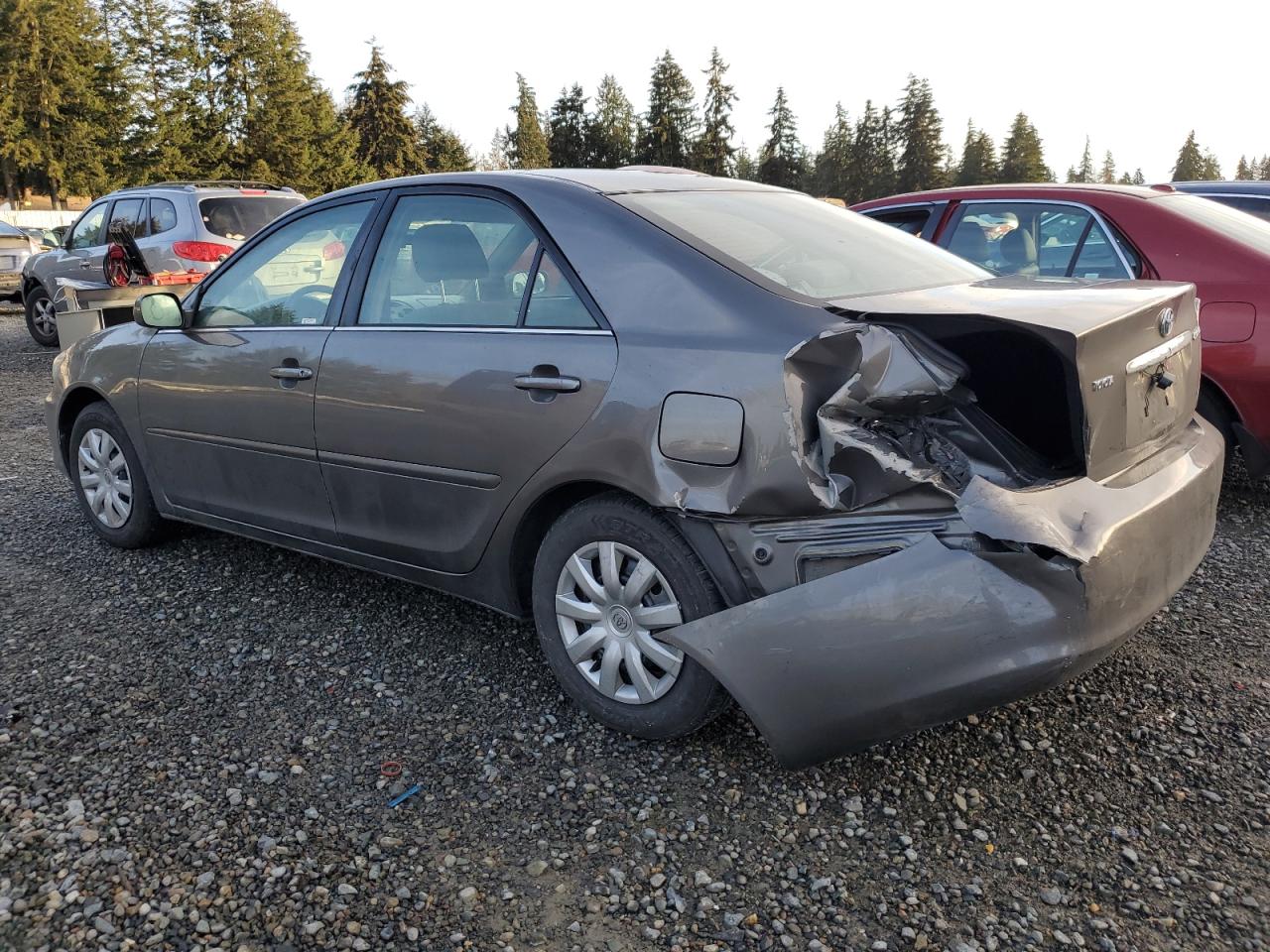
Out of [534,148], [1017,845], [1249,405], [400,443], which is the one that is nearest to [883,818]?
[1017,845]

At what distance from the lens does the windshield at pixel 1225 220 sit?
4.79m

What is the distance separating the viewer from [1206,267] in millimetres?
4688

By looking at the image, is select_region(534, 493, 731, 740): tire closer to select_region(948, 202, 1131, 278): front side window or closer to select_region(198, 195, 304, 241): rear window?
select_region(948, 202, 1131, 278): front side window

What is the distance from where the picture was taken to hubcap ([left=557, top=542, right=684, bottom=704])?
280 centimetres

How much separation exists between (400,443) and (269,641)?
1.03m

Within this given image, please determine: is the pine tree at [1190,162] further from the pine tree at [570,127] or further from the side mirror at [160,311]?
the side mirror at [160,311]

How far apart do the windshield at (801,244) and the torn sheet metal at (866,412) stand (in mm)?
295

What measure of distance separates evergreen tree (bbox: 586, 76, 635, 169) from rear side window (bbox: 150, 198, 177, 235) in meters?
75.5

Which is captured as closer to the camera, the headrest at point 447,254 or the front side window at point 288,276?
the headrest at point 447,254

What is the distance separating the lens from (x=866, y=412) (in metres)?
2.44

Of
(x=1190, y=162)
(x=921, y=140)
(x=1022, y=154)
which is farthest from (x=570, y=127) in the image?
(x=1190, y=162)

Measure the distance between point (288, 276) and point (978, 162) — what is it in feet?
343

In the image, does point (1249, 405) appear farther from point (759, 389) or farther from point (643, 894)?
point (643, 894)

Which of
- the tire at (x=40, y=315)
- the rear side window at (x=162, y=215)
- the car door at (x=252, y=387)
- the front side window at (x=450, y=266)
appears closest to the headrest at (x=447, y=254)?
the front side window at (x=450, y=266)
